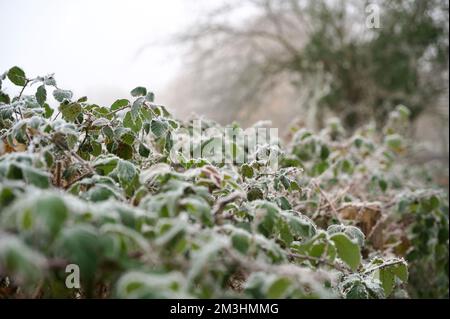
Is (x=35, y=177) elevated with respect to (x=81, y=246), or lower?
elevated

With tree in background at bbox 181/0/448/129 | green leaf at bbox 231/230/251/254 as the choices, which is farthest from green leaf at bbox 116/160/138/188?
tree in background at bbox 181/0/448/129

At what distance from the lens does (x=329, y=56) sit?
704 cm

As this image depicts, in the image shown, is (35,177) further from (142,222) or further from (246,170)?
(246,170)

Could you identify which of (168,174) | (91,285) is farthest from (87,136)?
(91,285)

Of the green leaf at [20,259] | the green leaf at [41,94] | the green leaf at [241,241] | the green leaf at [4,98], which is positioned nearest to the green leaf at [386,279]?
the green leaf at [241,241]

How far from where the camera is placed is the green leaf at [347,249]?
104cm

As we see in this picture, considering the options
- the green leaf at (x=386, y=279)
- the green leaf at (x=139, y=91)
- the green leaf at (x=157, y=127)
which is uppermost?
the green leaf at (x=139, y=91)

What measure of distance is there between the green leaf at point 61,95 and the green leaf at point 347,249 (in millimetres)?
924

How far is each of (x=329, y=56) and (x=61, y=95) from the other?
6.18 meters

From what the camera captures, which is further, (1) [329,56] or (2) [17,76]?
(1) [329,56]

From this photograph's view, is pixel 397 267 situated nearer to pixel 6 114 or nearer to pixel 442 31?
pixel 6 114

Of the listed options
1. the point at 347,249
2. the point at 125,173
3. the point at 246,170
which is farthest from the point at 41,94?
the point at 347,249

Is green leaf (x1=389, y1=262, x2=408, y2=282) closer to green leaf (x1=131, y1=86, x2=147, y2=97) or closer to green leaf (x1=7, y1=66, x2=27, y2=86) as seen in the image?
green leaf (x1=131, y1=86, x2=147, y2=97)

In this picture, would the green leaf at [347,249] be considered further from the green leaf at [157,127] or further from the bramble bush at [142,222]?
the green leaf at [157,127]
